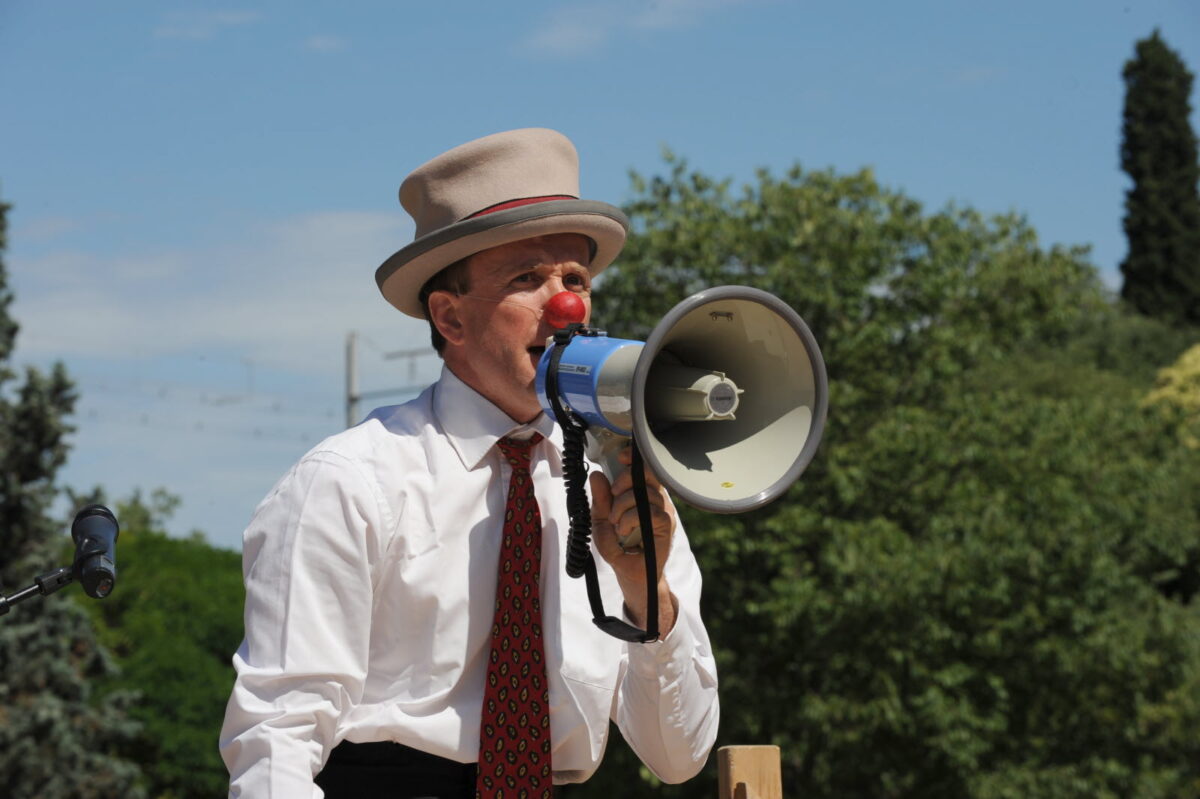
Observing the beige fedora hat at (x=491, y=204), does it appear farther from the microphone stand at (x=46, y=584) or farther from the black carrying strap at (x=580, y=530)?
the microphone stand at (x=46, y=584)

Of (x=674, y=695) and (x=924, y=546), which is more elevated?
(x=924, y=546)

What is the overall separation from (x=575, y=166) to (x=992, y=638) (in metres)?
15.7

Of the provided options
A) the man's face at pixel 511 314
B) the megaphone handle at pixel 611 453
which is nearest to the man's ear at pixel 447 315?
the man's face at pixel 511 314

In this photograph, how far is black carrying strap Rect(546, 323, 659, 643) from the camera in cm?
290

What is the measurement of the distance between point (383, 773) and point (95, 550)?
691mm

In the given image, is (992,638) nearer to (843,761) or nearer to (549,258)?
(843,761)

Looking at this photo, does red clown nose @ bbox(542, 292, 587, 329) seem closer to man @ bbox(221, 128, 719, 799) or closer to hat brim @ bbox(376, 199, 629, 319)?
man @ bbox(221, 128, 719, 799)

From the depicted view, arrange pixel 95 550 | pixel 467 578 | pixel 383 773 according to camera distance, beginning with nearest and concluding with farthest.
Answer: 1. pixel 95 550
2. pixel 383 773
3. pixel 467 578

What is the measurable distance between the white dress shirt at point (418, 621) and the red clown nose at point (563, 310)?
23 centimetres

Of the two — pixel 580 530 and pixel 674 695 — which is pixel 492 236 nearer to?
pixel 580 530

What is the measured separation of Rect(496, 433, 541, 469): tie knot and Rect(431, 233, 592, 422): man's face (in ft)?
0.17

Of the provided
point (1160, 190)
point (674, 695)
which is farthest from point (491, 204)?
point (1160, 190)

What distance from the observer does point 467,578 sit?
10.1 feet

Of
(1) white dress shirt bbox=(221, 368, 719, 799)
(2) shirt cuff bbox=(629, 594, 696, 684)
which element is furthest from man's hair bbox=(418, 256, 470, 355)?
(2) shirt cuff bbox=(629, 594, 696, 684)
